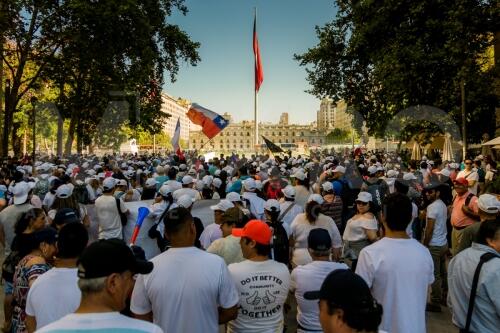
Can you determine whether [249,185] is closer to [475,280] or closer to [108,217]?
[108,217]

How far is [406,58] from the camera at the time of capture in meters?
22.3

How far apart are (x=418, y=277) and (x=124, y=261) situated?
234 cm

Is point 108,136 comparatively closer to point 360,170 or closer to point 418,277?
point 360,170

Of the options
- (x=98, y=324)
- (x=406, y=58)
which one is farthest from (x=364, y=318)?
(x=406, y=58)

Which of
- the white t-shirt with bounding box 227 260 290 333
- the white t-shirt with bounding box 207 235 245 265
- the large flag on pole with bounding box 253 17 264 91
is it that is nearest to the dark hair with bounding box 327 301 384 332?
the white t-shirt with bounding box 227 260 290 333

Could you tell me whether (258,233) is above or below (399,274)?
above

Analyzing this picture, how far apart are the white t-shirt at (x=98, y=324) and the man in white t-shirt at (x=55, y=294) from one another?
108cm

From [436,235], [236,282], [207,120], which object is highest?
[207,120]

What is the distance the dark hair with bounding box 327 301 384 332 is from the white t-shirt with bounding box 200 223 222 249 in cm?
370

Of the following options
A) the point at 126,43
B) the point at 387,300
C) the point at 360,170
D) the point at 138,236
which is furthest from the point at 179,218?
the point at 126,43

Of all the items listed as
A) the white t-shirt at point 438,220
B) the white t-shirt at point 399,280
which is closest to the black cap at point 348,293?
the white t-shirt at point 399,280

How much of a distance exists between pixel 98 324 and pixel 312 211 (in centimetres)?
393

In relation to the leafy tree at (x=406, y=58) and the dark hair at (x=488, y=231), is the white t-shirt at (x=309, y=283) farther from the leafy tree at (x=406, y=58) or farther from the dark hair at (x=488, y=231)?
the leafy tree at (x=406, y=58)

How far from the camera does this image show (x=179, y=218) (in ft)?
10.7
